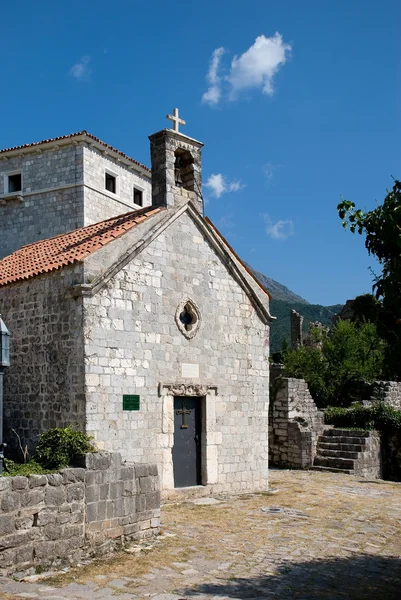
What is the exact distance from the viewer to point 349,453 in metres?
19.6

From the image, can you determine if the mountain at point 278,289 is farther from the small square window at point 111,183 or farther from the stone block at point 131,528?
the stone block at point 131,528

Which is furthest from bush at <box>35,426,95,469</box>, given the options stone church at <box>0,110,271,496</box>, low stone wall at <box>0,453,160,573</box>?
stone church at <box>0,110,271,496</box>

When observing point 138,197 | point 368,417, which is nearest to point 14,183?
point 138,197

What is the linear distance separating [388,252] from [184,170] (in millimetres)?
8871

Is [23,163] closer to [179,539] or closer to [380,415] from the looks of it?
[380,415]

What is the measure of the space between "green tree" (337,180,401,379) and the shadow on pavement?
8.88ft

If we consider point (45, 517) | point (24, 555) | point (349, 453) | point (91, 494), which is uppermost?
point (91, 494)

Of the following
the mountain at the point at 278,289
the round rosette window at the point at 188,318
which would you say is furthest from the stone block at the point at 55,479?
the mountain at the point at 278,289

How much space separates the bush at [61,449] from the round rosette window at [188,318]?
488cm

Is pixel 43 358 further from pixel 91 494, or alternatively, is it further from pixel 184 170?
pixel 184 170

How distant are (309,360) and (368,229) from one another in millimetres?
20514

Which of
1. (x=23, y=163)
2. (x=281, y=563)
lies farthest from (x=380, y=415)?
(x=23, y=163)

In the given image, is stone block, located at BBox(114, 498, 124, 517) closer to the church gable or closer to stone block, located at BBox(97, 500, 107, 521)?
stone block, located at BBox(97, 500, 107, 521)

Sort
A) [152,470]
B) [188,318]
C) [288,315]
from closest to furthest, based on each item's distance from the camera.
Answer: [152,470], [188,318], [288,315]
